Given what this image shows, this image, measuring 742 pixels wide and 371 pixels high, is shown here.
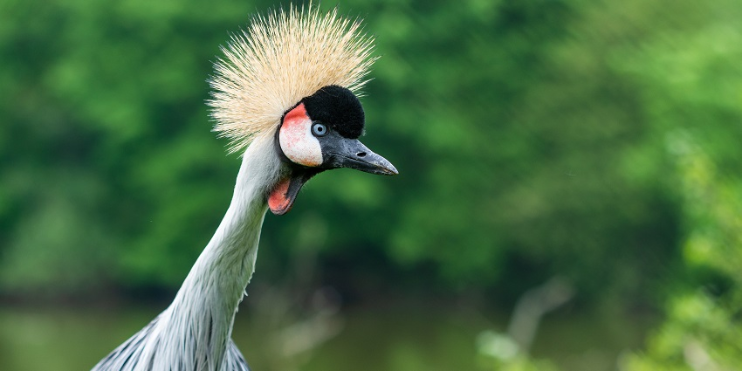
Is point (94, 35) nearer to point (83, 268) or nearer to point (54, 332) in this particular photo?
point (83, 268)

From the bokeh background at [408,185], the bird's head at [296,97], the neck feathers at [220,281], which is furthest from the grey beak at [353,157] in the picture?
the bokeh background at [408,185]

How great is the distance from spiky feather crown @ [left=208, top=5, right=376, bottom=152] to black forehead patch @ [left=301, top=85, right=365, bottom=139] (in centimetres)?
3

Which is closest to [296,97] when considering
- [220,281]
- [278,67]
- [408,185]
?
[278,67]

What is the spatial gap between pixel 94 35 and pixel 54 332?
167 inches

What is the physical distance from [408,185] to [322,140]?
40.5 feet

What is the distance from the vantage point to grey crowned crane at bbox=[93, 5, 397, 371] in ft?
6.38

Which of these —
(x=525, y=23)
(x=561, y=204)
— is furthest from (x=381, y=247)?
(x=525, y=23)

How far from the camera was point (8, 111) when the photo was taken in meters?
15.1

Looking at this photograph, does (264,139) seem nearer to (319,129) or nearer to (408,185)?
(319,129)

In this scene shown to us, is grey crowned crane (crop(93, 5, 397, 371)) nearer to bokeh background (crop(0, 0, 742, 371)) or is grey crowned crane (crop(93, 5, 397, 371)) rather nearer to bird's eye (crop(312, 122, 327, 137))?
bird's eye (crop(312, 122, 327, 137))

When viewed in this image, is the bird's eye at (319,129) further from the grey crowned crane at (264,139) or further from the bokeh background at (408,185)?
the bokeh background at (408,185)

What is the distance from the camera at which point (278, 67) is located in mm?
2031

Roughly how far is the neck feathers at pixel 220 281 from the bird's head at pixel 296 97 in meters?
0.03

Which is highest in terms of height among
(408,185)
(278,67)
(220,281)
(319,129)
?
(408,185)
